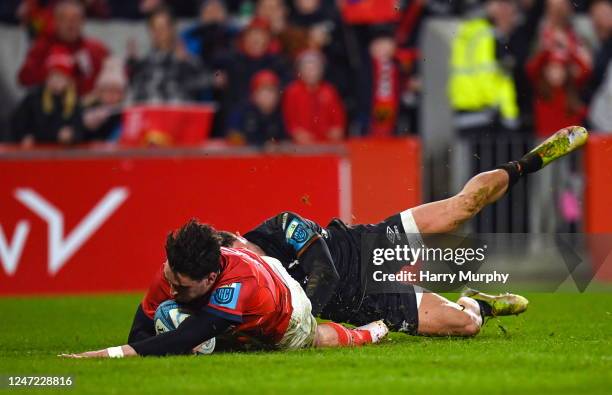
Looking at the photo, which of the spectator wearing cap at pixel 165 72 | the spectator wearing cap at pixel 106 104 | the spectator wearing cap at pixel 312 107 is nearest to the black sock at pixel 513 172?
the spectator wearing cap at pixel 312 107

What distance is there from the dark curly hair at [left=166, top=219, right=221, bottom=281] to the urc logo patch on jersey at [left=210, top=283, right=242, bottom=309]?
15cm

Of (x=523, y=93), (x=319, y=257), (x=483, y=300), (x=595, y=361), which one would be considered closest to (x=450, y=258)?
→ (x=483, y=300)

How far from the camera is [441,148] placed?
15.5m

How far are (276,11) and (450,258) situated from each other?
306 inches

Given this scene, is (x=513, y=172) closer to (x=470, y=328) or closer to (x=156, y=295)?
(x=470, y=328)

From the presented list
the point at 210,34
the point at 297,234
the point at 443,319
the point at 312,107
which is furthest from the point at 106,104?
the point at 443,319

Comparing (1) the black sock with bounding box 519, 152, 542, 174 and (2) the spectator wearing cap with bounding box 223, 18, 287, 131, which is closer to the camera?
(1) the black sock with bounding box 519, 152, 542, 174

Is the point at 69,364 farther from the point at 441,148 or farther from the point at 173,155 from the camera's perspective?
the point at 441,148

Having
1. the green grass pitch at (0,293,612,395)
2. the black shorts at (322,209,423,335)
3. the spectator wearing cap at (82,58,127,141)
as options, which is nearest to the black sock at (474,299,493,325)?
the green grass pitch at (0,293,612,395)

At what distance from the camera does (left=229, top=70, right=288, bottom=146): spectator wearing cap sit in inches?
617

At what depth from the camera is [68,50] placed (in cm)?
1688

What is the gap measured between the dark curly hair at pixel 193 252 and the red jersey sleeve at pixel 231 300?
0.16 metres

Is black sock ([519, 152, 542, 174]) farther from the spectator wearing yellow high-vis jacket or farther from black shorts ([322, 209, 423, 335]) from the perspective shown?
the spectator wearing yellow high-vis jacket

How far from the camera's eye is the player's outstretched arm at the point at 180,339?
834 centimetres
